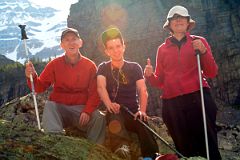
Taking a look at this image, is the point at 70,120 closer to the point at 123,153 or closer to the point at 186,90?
the point at 123,153

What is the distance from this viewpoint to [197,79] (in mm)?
8250

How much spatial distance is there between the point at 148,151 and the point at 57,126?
1944 millimetres

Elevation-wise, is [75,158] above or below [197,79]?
below

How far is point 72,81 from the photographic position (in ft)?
28.2

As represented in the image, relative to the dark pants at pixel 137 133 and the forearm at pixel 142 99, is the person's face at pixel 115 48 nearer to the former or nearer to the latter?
the forearm at pixel 142 99

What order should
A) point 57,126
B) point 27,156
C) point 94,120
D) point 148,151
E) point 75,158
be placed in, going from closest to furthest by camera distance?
point 27,156 < point 75,158 < point 148,151 < point 57,126 < point 94,120

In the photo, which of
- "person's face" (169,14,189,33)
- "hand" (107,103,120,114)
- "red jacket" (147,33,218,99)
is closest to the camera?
"hand" (107,103,120,114)

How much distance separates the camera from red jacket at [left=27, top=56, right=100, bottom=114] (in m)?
8.56

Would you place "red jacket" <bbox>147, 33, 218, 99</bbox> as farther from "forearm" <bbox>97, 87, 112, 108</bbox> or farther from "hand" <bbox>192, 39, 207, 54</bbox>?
"forearm" <bbox>97, 87, 112, 108</bbox>

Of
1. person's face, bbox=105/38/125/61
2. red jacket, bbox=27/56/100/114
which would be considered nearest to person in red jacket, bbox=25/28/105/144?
red jacket, bbox=27/56/100/114

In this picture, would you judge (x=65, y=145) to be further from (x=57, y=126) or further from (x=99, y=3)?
(x=99, y=3)

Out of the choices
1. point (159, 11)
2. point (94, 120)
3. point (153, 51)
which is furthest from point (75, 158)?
point (159, 11)

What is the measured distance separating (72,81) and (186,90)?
8.30 feet

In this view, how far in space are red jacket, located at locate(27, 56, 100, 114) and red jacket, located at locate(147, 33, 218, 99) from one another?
165 centimetres
